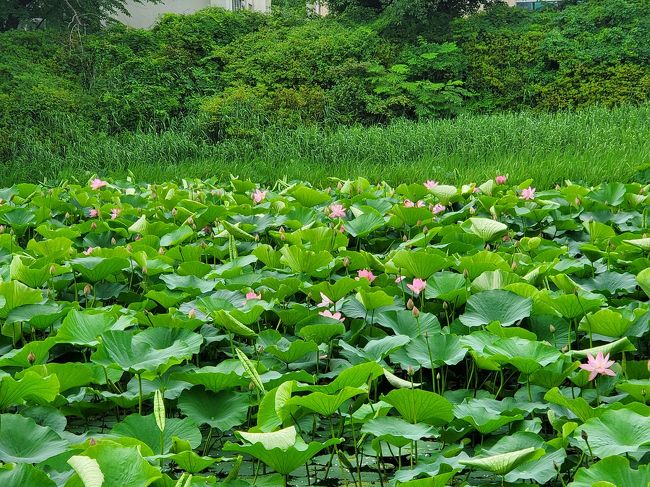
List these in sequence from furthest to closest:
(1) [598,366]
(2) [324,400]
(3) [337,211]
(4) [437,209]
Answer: (4) [437,209] < (3) [337,211] < (1) [598,366] < (2) [324,400]

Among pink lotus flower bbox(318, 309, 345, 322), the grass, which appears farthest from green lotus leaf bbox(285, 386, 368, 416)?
the grass

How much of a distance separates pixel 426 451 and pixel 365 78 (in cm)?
1070

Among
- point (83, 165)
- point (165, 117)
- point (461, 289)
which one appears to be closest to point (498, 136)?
point (83, 165)

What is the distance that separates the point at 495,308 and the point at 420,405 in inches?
25.1

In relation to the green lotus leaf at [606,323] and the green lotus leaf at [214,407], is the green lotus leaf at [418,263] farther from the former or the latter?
the green lotus leaf at [214,407]

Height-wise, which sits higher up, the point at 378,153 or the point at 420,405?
the point at 420,405

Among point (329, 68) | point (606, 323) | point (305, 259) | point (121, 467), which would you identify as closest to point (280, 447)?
point (121, 467)

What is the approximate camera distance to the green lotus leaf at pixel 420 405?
154cm

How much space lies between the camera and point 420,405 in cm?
156

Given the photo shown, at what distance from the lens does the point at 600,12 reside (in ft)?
43.3

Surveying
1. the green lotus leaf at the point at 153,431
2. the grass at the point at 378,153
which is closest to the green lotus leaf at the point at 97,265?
the green lotus leaf at the point at 153,431

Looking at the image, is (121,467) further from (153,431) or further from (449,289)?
(449,289)

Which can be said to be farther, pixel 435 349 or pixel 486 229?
pixel 486 229

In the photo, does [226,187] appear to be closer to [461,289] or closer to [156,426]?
[461,289]
